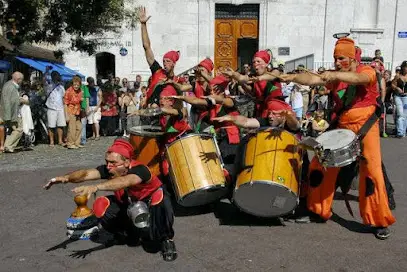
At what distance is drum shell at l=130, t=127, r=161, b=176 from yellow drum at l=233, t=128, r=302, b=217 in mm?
1284

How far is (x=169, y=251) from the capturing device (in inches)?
179

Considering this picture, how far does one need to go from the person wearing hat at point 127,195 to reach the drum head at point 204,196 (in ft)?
2.24

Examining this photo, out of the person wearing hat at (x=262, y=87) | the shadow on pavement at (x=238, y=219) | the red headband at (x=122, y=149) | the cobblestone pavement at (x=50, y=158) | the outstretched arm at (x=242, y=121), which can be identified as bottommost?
the cobblestone pavement at (x=50, y=158)

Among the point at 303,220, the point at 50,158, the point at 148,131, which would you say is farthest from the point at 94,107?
the point at 303,220

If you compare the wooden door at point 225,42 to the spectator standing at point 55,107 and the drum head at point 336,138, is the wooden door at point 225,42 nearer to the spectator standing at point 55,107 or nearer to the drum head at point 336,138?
the spectator standing at point 55,107

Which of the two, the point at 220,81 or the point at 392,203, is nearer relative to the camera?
the point at 392,203

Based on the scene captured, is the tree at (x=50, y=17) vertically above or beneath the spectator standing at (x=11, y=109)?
above

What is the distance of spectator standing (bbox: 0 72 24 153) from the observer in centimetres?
1022

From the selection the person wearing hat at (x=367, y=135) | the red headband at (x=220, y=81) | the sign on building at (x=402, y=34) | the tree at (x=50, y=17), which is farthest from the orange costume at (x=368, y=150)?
the sign on building at (x=402, y=34)

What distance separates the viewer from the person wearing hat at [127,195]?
14.0ft

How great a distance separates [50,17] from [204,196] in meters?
8.29

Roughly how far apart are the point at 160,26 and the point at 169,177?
1858cm

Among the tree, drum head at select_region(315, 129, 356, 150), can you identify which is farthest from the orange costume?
the tree

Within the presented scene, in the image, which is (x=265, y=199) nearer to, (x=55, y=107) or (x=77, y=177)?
(x=77, y=177)
